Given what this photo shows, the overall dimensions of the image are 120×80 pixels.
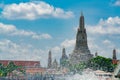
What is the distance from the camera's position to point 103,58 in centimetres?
11969

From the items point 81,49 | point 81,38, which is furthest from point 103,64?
point 81,38

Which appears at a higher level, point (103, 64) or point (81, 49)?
point (81, 49)

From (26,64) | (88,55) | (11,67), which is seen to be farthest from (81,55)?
(26,64)

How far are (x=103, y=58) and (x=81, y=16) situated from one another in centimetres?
4916

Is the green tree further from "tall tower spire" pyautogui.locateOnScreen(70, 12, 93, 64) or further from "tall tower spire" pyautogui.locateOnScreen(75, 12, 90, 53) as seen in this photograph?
"tall tower spire" pyautogui.locateOnScreen(75, 12, 90, 53)

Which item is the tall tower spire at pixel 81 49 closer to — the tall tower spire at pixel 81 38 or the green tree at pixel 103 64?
the tall tower spire at pixel 81 38

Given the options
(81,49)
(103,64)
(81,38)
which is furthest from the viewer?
(81,38)

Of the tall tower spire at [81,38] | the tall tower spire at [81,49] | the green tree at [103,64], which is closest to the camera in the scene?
the green tree at [103,64]

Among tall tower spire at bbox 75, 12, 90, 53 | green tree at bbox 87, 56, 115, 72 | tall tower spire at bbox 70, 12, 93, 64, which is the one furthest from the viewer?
tall tower spire at bbox 75, 12, 90, 53

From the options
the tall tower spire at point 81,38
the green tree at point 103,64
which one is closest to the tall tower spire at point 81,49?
the tall tower spire at point 81,38

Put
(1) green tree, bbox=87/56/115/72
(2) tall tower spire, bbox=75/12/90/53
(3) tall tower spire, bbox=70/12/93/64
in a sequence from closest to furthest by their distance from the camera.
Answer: (1) green tree, bbox=87/56/115/72
(3) tall tower spire, bbox=70/12/93/64
(2) tall tower spire, bbox=75/12/90/53

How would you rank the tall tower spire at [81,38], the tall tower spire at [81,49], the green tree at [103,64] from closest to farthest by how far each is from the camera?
1. the green tree at [103,64]
2. the tall tower spire at [81,49]
3. the tall tower spire at [81,38]

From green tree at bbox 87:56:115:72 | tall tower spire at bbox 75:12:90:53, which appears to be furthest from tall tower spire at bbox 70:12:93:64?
green tree at bbox 87:56:115:72

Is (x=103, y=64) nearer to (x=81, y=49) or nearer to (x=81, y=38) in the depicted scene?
(x=81, y=49)
